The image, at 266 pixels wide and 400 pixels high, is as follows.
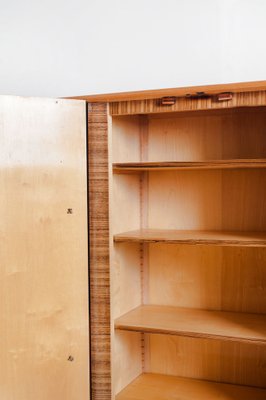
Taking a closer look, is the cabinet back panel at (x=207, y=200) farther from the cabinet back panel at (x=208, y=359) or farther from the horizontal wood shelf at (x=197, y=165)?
the cabinet back panel at (x=208, y=359)

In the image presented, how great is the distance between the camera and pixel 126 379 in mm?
2395

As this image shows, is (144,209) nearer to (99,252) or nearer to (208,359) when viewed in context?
(99,252)

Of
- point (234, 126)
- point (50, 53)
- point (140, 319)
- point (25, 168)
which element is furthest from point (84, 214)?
point (50, 53)

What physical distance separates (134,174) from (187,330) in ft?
2.44

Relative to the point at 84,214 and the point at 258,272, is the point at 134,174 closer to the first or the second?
the point at 84,214

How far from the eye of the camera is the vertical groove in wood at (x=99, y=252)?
2158 mm

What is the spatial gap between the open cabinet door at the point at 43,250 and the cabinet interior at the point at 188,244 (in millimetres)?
160

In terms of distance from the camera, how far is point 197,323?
2242 millimetres

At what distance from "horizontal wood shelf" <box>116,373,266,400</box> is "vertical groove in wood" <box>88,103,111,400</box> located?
0.68 feet

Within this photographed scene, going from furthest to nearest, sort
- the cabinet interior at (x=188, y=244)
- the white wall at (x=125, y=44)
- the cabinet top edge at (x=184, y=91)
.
Result: 1. the white wall at (x=125, y=44)
2. the cabinet interior at (x=188, y=244)
3. the cabinet top edge at (x=184, y=91)

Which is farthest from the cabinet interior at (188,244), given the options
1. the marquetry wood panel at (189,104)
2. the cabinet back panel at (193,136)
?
the marquetry wood panel at (189,104)

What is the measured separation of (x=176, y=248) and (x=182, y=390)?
62 cm

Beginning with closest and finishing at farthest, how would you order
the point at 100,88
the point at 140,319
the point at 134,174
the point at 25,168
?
the point at 25,168, the point at 140,319, the point at 134,174, the point at 100,88

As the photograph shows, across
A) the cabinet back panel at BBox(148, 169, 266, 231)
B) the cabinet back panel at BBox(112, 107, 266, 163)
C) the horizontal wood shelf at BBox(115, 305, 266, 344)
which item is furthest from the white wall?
the horizontal wood shelf at BBox(115, 305, 266, 344)
